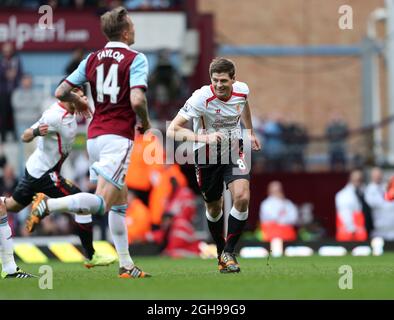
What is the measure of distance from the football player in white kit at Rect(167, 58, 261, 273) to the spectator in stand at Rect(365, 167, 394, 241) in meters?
11.2

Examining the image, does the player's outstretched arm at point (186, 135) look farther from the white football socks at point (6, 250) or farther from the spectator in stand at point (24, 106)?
the spectator in stand at point (24, 106)

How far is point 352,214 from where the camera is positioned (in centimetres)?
2283

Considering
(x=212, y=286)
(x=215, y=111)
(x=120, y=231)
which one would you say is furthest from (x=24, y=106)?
(x=212, y=286)

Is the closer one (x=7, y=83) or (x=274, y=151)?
(x=7, y=83)

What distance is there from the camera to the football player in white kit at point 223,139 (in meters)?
12.0

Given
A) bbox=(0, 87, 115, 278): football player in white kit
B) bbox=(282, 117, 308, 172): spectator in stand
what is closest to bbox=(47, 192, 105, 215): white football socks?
bbox=(0, 87, 115, 278): football player in white kit

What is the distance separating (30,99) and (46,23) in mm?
1626

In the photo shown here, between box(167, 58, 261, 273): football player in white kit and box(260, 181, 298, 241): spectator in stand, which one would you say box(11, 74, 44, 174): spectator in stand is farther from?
box(167, 58, 261, 273): football player in white kit

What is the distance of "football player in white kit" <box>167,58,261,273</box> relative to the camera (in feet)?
39.2

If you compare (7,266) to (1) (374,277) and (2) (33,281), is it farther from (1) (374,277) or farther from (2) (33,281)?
(1) (374,277)

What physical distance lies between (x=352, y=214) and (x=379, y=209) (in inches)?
34.6

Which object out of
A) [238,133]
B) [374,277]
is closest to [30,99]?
[238,133]

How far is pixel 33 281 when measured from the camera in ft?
36.0

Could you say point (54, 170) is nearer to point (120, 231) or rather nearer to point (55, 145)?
point (55, 145)
